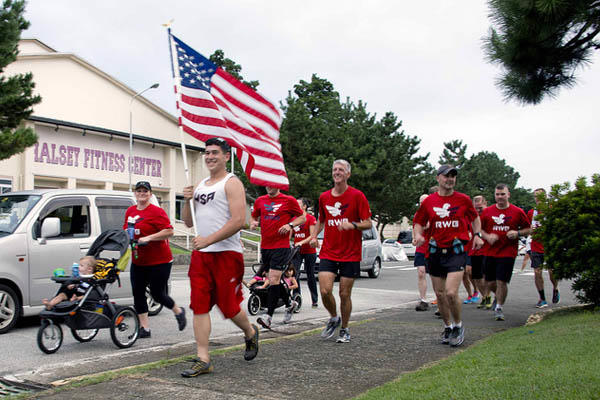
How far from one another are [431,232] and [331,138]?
1324 inches

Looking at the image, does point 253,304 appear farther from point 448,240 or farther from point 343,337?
point 448,240

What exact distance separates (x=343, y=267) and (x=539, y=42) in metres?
4.41

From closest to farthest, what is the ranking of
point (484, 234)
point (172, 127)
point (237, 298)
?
point (237, 298)
point (484, 234)
point (172, 127)

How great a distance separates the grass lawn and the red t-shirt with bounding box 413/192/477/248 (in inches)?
49.6

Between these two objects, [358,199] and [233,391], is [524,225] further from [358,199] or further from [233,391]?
[233,391]

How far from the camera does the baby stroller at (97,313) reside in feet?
21.1

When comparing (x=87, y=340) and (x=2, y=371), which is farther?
(x=87, y=340)

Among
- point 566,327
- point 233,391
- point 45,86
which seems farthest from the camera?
point 45,86

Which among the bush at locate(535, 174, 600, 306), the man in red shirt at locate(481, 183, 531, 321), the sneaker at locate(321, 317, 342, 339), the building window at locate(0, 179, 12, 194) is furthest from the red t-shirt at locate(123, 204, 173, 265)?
the building window at locate(0, 179, 12, 194)

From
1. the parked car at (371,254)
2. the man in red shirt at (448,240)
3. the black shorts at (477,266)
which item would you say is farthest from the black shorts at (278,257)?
the parked car at (371,254)

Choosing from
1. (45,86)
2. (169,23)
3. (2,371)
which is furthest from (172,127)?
(2,371)

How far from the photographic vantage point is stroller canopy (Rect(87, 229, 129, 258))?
7.04m

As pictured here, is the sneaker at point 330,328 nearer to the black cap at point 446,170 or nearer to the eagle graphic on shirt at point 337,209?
the eagle graphic on shirt at point 337,209

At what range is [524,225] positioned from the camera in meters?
9.31
